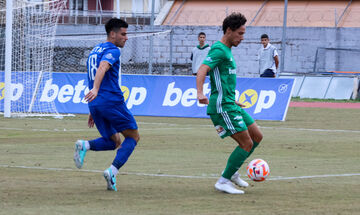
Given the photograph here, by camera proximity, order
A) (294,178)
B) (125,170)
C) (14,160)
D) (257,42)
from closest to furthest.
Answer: (294,178) < (125,170) < (14,160) < (257,42)

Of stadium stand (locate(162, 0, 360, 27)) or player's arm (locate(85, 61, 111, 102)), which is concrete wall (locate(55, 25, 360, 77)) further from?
player's arm (locate(85, 61, 111, 102))

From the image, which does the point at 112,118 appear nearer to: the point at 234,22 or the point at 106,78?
the point at 106,78

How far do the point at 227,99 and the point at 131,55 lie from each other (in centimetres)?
3056

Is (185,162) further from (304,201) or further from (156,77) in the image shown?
(156,77)

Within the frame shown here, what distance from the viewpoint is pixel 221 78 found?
8742 mm

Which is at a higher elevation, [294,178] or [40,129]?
[294,178]

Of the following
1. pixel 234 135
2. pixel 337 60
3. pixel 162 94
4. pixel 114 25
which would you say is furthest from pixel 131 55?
pixel 234 135

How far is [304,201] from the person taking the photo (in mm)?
7891

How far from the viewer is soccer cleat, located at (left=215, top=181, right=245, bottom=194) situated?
8492 millimetres

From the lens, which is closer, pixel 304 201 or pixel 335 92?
pixel 304 201

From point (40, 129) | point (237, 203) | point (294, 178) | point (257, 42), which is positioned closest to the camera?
point (237, 203)

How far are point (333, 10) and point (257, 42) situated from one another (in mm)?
5056

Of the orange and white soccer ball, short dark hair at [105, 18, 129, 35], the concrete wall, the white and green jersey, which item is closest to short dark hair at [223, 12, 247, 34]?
the white and green jersey

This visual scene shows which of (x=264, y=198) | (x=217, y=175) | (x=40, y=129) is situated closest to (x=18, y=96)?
(x=40, y=129)
